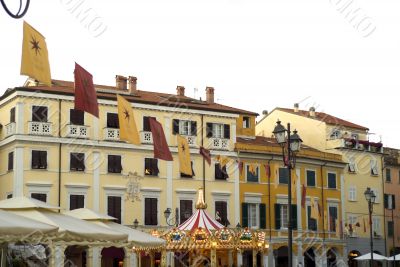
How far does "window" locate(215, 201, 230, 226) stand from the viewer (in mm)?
51125

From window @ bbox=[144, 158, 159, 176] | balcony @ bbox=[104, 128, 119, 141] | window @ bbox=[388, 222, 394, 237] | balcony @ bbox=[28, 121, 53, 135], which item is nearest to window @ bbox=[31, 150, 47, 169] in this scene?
balcony @ bbox=[28, 121, 53, 135]

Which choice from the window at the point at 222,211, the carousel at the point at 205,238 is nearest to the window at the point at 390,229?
the window at the point at 222,211

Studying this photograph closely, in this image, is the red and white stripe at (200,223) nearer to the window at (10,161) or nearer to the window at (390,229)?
the window at (10,161)

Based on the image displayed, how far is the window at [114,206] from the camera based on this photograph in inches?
1844

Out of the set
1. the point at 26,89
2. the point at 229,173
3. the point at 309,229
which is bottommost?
the point at 309,229

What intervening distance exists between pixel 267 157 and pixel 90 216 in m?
30.4

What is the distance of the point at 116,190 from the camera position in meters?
47.2

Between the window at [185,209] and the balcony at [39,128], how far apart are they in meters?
10.2

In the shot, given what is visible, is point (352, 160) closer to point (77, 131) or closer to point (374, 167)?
point (374, 167)

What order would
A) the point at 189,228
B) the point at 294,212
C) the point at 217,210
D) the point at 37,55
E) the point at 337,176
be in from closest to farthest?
1. the point at 37,55
2. the point at 189,228
3. the point at 217,210
4. the point at 294,212
5. the point at 337,176

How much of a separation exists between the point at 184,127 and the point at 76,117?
793 cm

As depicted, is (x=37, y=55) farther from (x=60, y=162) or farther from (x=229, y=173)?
(x=229, y=173)

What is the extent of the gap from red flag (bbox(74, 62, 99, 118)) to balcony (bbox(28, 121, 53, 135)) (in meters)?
23.1

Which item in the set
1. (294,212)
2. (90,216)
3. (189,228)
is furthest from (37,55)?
(294,212)
